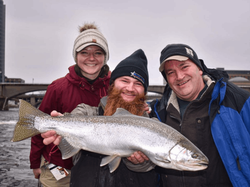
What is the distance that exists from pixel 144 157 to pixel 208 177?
1.24 meters

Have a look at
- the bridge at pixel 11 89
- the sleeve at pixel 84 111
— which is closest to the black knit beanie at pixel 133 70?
the sleeve at pixel 84 111

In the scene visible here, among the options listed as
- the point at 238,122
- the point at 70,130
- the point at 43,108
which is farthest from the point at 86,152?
the point at 238,122

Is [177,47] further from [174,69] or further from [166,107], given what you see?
[166,107]

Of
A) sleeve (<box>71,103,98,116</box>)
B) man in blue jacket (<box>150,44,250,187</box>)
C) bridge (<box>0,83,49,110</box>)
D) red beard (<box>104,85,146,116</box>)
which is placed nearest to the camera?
man in blue jacket (<box>150,44,250,187</box>)

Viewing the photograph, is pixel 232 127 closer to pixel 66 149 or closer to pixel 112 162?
pixel 112 162

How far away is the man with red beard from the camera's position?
3.38 m

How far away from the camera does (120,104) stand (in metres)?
3.98

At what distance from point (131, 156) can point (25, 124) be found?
1688mm

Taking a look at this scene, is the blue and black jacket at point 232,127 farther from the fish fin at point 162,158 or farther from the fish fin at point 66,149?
the fish fin at point 66,149

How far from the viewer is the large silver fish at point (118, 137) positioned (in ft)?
9.81

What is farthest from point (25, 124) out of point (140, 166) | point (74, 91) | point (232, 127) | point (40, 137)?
point (232, 127)

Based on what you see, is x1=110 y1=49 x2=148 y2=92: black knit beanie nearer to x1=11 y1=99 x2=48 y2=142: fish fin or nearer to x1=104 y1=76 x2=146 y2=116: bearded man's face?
x1=104 y1=76 x2=146 y2=116: bearded man's face

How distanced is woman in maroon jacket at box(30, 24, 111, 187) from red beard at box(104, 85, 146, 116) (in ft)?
2.36

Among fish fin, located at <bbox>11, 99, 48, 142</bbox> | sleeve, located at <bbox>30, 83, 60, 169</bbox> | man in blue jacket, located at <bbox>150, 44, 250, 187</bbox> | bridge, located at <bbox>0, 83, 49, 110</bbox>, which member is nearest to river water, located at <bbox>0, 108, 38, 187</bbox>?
sleeve, located at <bbox>30, 83, 60, 169</bbox>
